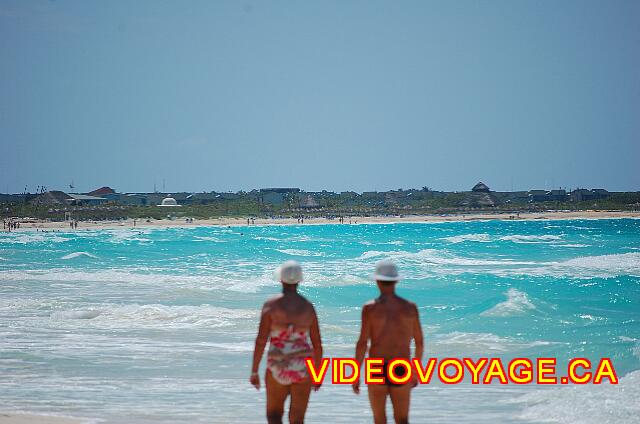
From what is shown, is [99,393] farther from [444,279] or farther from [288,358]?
[444,279]

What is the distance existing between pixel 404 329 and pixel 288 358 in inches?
29.4

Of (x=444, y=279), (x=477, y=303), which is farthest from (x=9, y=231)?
(x=477, y=303)

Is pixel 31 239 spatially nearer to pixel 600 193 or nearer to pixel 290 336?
pixel 290 336

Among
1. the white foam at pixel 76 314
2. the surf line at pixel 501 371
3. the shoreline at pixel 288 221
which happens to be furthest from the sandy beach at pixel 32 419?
the shoreline at pixel 288 221

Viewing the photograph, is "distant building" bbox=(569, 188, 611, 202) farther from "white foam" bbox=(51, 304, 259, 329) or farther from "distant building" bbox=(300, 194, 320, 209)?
"white foam" bbox=(51, 304, 259, 329)

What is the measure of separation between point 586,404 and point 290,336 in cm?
452

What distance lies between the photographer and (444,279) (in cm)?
2464

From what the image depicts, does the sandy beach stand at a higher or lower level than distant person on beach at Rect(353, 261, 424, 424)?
lower

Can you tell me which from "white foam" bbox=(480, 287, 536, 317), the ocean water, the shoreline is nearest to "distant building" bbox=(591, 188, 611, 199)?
the shoreline

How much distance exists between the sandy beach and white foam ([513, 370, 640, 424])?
4.43 metres

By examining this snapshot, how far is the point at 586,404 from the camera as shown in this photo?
27.4ft

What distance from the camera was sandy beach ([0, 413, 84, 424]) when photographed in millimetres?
7598

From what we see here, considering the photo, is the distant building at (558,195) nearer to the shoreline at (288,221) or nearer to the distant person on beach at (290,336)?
the shoreline at (288,221)

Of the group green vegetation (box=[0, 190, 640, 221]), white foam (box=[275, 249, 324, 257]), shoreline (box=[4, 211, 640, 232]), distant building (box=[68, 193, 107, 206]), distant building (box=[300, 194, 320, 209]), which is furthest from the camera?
distant building (box=[300, 194, 320, 209])
